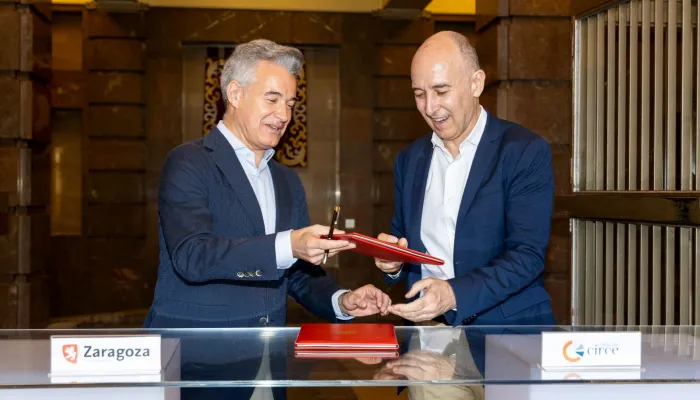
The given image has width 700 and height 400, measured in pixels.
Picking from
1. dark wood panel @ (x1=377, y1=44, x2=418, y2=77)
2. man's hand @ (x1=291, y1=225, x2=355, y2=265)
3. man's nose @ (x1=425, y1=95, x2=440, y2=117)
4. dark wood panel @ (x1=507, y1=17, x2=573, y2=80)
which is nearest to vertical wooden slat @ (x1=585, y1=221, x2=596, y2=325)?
dark wood panel @ (x1=507, y1=17, x2=573, y2=80)

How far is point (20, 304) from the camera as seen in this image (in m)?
5.55

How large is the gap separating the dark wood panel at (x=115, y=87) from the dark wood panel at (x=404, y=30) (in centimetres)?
321

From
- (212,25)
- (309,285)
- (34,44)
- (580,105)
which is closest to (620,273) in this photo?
(580,105)

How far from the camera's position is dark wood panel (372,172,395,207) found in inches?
409

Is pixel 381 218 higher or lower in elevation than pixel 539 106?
lower

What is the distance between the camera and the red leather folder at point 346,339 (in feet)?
5.92

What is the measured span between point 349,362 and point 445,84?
50.5 inches

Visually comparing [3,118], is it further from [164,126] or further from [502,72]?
[164,126]

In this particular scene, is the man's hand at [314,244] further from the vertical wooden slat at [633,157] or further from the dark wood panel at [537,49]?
the dark wood panel at [537,49]

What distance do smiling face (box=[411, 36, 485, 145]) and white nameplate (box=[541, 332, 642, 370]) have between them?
1.19 metres

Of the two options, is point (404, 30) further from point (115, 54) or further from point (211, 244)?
point (211, 244)

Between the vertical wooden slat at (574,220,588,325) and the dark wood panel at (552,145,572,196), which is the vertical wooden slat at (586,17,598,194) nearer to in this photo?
the vertical wooden slat at (574,220,588,325)

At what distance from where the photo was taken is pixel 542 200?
2611mm

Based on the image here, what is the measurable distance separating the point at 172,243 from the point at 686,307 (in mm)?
2125
